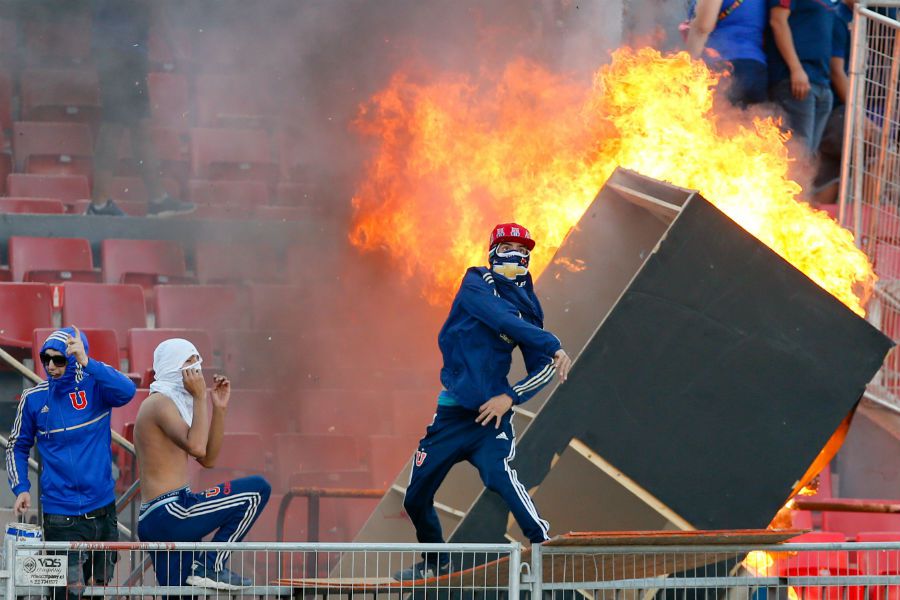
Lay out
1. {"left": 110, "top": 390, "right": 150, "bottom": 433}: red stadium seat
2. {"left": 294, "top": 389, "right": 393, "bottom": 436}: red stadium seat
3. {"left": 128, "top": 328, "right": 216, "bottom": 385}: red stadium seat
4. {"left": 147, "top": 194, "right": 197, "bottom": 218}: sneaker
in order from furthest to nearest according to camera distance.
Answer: {"left": 147, "top": 194, "right": 197, "bottom": 218}: sneaker, {"left": 294, "top": 389, "right": 393, "bottom": 436}: red stadium seat, {"left": 128, "top": 328, "right": 216, "bottom": 385}: red stadium seat, {"left": 110, "top": 390, "right": 150, "bottom": 433}: red stadium seat

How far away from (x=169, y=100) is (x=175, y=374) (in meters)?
9.14

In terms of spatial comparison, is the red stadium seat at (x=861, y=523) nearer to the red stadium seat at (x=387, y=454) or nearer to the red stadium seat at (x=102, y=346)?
the red stadium seat at (x=387, y=454)

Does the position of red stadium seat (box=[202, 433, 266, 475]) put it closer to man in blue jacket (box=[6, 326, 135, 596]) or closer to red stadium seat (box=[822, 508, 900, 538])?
man in blue jacket (box=[6, 326, 135, 596])

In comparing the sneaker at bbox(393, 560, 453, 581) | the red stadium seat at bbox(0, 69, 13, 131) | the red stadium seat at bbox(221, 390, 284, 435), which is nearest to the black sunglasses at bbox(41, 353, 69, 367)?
the sneaker at bbox(393, 560, 453, 581)

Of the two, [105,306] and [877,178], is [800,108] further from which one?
[105,306]

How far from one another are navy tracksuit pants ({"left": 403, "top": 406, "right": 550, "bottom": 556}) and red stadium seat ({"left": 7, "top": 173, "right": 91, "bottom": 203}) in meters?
8.30

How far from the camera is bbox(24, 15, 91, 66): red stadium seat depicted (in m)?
15.1

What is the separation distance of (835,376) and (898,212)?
421cm

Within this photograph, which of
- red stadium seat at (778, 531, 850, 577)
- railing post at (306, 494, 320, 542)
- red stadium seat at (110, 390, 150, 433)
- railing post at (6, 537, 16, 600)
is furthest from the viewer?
red stadium seat at (110, 390, 150, 433)

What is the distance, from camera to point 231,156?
46.5 feet

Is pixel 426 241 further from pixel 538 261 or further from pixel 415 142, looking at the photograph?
pixel 538 261

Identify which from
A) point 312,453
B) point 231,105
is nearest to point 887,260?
point 312,453

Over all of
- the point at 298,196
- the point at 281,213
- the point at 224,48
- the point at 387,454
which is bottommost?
the point at 387,454

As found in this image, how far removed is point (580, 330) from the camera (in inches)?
329
